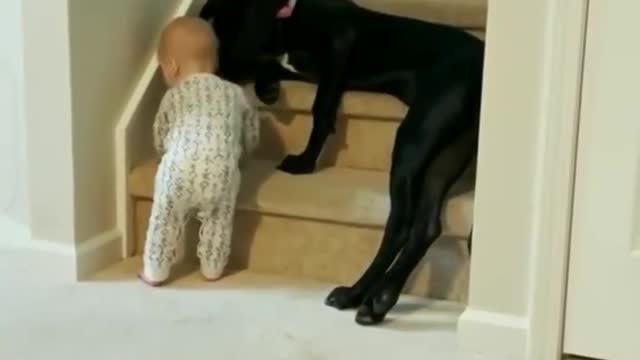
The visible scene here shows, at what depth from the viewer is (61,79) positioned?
252 cm

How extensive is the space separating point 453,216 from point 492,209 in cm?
28

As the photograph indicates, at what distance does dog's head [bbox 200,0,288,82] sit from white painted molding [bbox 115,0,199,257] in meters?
0.18

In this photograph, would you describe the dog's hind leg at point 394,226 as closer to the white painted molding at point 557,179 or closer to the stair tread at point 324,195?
the stair tread at point 324,195

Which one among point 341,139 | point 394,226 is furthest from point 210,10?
Result: point 394,226

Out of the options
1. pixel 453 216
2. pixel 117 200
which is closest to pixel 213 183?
pixel 117 200

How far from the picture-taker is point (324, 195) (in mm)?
2578

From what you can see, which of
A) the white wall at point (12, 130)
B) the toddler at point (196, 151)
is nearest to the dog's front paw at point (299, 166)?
the toddler at point (196, 151)

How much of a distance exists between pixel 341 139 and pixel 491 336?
2.49ft

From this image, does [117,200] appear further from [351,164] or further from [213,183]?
[351,164]

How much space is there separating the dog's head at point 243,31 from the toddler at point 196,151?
0.12m

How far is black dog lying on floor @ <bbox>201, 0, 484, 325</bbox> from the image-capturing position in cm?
238

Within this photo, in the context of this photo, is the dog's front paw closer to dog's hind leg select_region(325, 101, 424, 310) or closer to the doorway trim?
dog's hind leg select_region(325, 101, 424, 310)

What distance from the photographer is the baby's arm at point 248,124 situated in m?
2.63

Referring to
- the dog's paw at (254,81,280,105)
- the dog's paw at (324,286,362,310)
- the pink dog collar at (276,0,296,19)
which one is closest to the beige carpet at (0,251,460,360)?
the dog's paw at (324,286,362,310)
